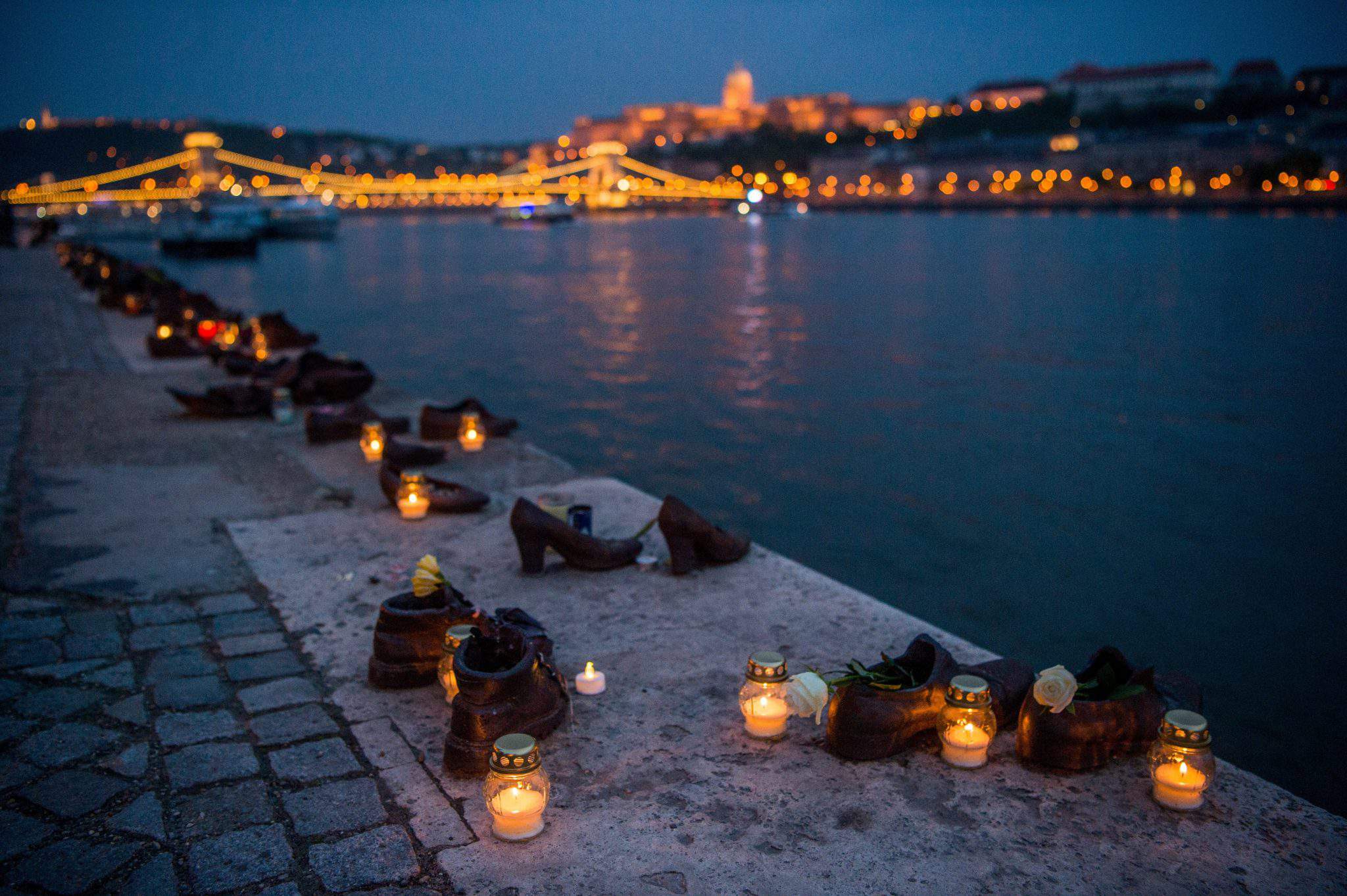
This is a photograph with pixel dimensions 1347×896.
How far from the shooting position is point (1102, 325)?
19.5m

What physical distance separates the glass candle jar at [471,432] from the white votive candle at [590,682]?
3.41 meters

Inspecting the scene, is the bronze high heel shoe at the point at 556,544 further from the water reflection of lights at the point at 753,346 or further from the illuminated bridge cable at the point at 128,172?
the illuminated bridge cable at the point at 128,172

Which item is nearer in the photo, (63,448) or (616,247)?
(63,448)

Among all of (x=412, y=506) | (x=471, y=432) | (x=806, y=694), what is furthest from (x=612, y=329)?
(x=806, y=694)

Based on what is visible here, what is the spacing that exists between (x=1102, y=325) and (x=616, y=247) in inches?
1289

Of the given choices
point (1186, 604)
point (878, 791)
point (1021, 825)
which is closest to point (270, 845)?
point (878, 791)

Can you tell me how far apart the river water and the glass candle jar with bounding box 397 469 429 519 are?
2307mm

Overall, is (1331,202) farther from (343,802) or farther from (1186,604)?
(343,802)

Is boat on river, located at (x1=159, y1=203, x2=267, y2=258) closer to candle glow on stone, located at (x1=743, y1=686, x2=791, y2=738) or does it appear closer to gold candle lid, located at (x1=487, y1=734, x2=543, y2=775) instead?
candle glow on stone, located at (x1=743, y1=686, x2=791, y2=738)

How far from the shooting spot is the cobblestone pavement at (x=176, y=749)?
2.22m

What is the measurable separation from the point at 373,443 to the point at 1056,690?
4.25 metres

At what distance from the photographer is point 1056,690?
2.54 m

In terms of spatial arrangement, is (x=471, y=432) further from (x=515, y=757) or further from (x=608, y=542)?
(x=515, y=757)

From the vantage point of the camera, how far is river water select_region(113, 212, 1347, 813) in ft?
18.3
